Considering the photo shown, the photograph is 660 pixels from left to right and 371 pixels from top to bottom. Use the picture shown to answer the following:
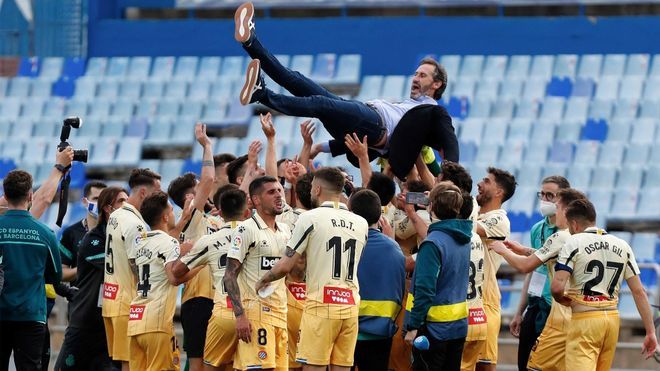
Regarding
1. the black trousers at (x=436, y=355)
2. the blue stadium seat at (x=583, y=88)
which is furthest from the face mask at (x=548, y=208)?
the blue stadium seat at (x=583, y=88)

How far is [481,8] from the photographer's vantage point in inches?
869

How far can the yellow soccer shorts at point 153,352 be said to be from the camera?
31.5ft

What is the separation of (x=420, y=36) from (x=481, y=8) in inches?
58.9

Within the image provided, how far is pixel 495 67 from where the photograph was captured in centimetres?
2067

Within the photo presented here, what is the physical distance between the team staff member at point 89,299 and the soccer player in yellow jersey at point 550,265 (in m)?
2.93

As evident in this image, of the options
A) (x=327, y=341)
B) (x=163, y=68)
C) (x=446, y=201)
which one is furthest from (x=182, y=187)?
(x=163, y=68)

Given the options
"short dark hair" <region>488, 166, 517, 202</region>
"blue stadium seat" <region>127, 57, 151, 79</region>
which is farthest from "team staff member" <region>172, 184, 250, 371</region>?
"blue stadium seat" <region>127, 57, 151, 79</region>

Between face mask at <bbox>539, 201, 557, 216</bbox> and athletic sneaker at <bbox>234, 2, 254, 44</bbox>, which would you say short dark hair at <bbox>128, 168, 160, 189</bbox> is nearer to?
athletic sneaker at <bbox>234, 2, 254, 44</bbox>

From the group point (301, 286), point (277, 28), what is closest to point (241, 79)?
point (277, 28)

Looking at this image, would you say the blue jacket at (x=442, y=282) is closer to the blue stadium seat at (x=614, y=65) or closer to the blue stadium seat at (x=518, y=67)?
the blue stadium seat at (x=614, y=65)

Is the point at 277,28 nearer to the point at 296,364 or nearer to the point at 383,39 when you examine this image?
the point at 383,39

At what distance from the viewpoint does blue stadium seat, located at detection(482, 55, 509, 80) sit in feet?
67.4

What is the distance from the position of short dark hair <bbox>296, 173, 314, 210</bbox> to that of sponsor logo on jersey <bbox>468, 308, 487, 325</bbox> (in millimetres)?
1375

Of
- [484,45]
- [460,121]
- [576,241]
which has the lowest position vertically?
[576,241]
